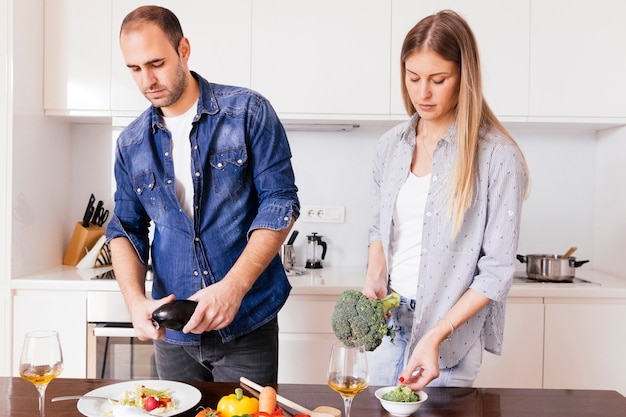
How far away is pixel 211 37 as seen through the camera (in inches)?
113

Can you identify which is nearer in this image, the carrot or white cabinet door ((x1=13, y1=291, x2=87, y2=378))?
the carrot

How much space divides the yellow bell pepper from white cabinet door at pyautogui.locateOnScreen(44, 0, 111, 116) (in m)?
2.05

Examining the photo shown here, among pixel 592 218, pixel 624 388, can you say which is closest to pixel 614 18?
pixel 592 218

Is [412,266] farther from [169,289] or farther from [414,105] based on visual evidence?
[169,289]

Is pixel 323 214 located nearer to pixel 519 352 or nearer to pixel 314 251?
pixel 314 251

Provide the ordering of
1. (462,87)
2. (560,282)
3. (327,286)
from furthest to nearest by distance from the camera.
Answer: (560,282), (327,286), (462,87)

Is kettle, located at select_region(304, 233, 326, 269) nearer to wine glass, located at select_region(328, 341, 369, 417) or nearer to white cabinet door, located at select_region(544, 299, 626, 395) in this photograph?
white cabinet door, located at select_region(544, 299, 626, 395)

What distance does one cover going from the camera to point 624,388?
2744mm

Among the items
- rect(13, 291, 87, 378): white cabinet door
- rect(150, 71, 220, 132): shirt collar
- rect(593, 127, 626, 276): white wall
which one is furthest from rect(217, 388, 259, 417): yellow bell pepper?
rect(593, 127, 626, 276): white wall

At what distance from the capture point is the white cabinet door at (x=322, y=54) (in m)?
2.87

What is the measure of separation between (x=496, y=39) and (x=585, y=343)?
1356 mm

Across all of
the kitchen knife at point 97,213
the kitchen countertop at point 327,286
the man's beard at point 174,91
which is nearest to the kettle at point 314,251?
the kitchen countertop at point 327,286

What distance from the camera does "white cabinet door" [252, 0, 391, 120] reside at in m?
2.87

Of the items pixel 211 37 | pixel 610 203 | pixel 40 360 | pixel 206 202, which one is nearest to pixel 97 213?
pixel 211 37
